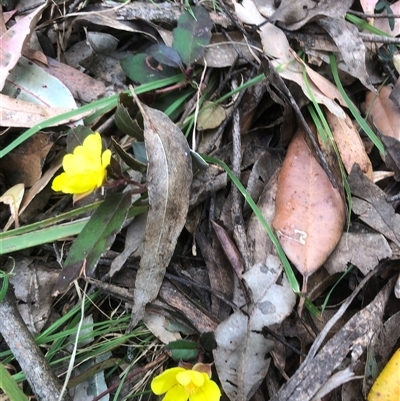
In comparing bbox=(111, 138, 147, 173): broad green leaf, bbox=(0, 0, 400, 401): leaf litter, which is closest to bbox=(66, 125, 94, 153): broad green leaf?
bbox=(0, 0, 400, 401): leaf litter

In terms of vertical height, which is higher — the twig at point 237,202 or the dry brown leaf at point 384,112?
the dry brown leaf at point 384,112

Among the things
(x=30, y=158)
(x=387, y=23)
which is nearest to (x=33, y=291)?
(x=30, y=158)

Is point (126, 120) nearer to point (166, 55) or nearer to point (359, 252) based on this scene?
point (166, 55)

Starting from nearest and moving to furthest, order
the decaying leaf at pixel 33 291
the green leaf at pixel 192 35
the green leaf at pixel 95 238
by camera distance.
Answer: the green leaf at pixel 95 238
the decaying leaf at pixel 33 291
the green leaf at pixel 192 35

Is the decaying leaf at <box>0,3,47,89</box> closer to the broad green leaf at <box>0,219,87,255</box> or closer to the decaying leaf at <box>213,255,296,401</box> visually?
the broad green leaf at <box>0,219,87,255</box>

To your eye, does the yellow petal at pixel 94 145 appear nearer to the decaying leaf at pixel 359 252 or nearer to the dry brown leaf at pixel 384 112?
the decaying leaf at pixel 359 252

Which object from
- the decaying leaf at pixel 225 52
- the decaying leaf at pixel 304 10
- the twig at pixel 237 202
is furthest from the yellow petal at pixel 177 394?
the decaying leaf at pixel 304 10

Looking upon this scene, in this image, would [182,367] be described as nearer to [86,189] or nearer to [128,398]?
[128,398]

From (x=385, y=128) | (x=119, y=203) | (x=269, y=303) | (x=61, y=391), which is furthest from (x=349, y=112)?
(x=61, y=391)
